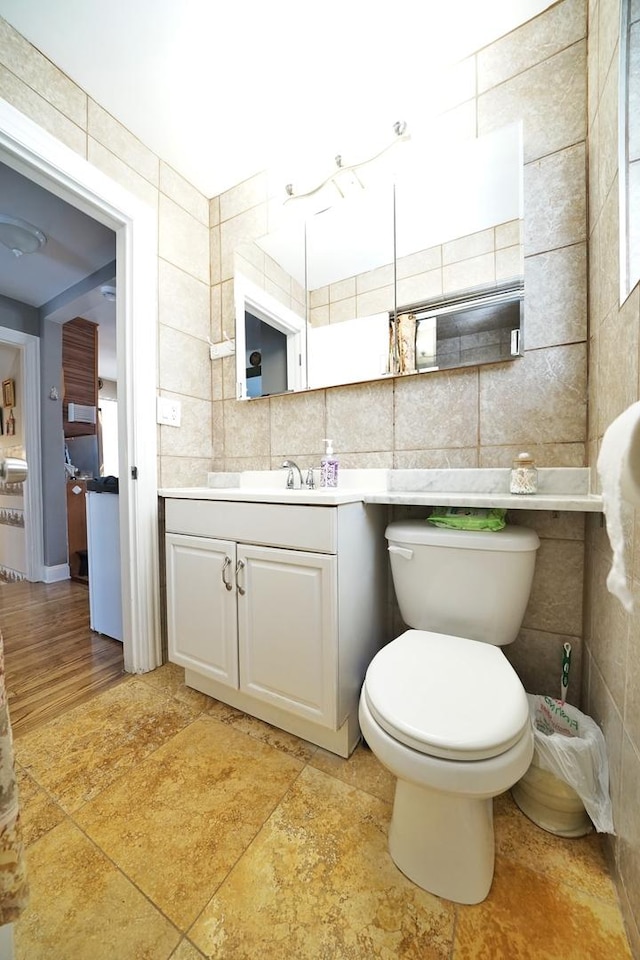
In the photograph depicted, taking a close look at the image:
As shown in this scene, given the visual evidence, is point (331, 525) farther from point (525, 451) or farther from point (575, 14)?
point (575, 14)

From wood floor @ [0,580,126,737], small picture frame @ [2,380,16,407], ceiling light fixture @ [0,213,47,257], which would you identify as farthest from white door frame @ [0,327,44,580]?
ceiling light fixture @ [0,213,47,257]

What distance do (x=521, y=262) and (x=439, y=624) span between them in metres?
1.22

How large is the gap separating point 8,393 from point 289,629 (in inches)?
139

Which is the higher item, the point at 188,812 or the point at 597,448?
the point at 597,448

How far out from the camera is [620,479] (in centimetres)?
40

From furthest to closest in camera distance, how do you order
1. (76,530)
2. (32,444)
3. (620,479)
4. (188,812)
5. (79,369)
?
(79,369)
(76,530)
(32,444)
(188,812)
(620,479)

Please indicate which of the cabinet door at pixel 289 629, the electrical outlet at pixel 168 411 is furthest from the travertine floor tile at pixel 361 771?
the electrical outlet at pixel 168 411

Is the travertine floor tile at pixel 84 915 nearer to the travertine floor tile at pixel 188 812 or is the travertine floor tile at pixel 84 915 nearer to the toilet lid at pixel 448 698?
the travertine floor tile at pixel 188 812

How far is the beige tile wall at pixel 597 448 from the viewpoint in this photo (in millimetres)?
668

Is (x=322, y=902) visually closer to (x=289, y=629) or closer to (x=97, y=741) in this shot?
(x=289, y=629)

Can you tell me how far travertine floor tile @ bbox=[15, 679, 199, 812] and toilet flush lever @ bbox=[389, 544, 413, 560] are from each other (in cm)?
97

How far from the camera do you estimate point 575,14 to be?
1.11 meters

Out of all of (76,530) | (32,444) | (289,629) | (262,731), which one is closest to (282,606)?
(289,629)

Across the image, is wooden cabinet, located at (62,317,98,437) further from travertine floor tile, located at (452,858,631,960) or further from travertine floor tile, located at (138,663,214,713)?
travertine floor tile, located at (452,858,631,960)
